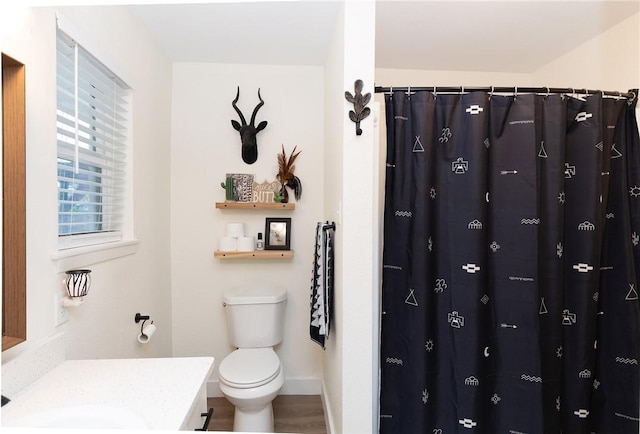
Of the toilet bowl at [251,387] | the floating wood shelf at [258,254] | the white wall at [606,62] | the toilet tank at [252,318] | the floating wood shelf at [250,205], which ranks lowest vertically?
the toilet bowl at [251,387]

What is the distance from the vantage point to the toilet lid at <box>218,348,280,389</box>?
165 cm

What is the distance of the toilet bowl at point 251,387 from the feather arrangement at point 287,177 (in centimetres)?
109

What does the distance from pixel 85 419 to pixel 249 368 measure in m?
1.06

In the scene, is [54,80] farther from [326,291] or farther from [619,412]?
[619,412]

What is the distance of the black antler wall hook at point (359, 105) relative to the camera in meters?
1.35

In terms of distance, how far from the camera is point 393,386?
1.47 metres

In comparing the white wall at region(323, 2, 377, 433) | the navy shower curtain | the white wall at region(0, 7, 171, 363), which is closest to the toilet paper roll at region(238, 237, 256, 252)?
the white wall at region(0, 7, 171, 363)

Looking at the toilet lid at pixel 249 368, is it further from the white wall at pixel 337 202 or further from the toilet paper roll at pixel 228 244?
the toilet paper roll at pixel 228 244

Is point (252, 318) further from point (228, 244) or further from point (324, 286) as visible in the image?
point (324, 286)

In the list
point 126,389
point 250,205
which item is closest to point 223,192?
point 250,205

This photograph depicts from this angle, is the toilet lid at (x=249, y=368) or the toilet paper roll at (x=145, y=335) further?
the toilet lid at (x=249, y=368)

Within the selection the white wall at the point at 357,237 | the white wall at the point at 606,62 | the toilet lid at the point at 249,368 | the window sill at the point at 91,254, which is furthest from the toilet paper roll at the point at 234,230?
the white wall at the point at 606,62

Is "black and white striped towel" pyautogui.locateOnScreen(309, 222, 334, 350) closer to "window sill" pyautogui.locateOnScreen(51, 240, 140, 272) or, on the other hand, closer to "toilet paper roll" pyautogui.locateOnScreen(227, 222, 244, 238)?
"toilet paper roll" pyautogui.locateOnScreen(227, 222, 244, 238)

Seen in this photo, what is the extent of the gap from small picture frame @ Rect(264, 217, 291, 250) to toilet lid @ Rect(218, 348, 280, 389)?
27.9 inches
